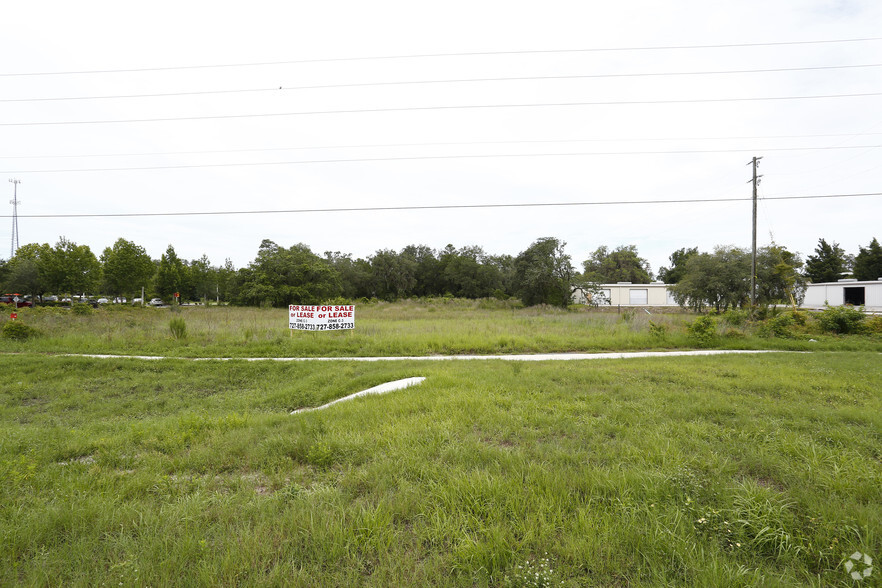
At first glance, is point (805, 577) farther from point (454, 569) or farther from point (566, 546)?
point (454, 569)

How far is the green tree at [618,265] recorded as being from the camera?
78.7 meters

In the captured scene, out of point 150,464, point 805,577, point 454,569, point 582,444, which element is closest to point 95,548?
point 150,464

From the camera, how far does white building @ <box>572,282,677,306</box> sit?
4484 centimetres

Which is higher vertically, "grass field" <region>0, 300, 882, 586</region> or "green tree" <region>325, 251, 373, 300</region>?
"green tree" <region>325, 251, 373, 300</region>

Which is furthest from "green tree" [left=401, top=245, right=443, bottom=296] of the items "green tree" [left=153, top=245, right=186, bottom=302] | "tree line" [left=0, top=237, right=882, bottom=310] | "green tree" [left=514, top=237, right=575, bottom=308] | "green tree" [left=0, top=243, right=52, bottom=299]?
"green tree" [left=0, top=243, right=52, bottom=299]

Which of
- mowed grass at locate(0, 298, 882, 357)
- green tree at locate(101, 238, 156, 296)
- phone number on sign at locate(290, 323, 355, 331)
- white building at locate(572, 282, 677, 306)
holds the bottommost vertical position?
mowed grass at locate(0, 298, 882, 357)

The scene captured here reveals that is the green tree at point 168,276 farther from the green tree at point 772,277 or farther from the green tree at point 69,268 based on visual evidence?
the green tree at point 772,277

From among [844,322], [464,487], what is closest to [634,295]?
[844,322]

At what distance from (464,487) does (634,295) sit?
1966 inches

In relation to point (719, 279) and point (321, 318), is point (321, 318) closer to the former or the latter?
point (321, 318)

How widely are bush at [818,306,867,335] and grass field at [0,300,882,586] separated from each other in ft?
41.2

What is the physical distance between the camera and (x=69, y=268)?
41.0 meters

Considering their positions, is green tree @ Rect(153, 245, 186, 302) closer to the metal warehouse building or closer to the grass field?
the grass field

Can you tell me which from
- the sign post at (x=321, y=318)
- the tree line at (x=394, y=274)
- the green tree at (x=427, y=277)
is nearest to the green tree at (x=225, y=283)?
the tree line at (x=394, y=274)
